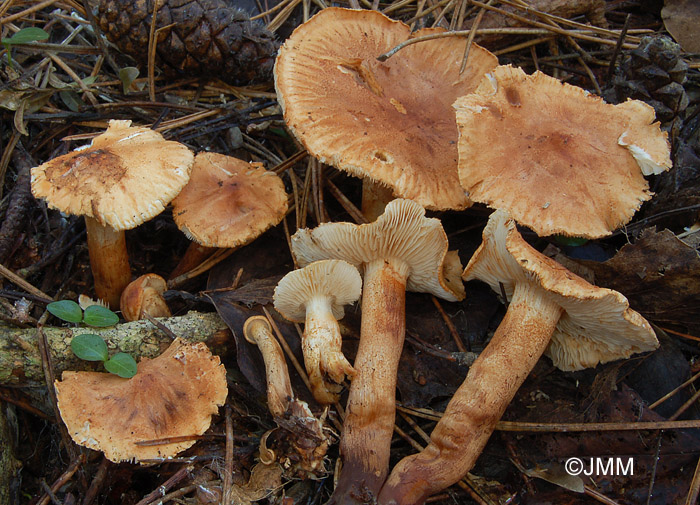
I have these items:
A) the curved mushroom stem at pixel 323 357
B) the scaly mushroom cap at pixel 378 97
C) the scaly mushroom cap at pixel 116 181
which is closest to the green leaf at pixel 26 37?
the scaly mushroom cap at pixel 116 181

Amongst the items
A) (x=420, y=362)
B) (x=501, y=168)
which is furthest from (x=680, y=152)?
(x=420, y=362)

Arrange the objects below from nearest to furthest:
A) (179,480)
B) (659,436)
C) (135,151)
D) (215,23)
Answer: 1. (179,480)
2. (659,436)
3. (135,151)
4. (215,23)

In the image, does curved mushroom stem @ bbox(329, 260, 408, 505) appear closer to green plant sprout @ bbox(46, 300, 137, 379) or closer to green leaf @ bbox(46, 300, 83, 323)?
green plant sprout @ bbox(46, 300, 137, 379)

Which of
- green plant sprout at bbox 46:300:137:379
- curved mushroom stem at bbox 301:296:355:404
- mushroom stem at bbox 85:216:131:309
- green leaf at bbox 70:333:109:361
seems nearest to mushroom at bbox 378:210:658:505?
curved mushroom stem at bbox 301:296:355:404

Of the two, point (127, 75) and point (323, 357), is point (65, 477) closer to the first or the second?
point (323, 357)

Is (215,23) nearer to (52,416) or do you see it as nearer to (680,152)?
(52,416)

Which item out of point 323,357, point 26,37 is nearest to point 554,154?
point 323,357
